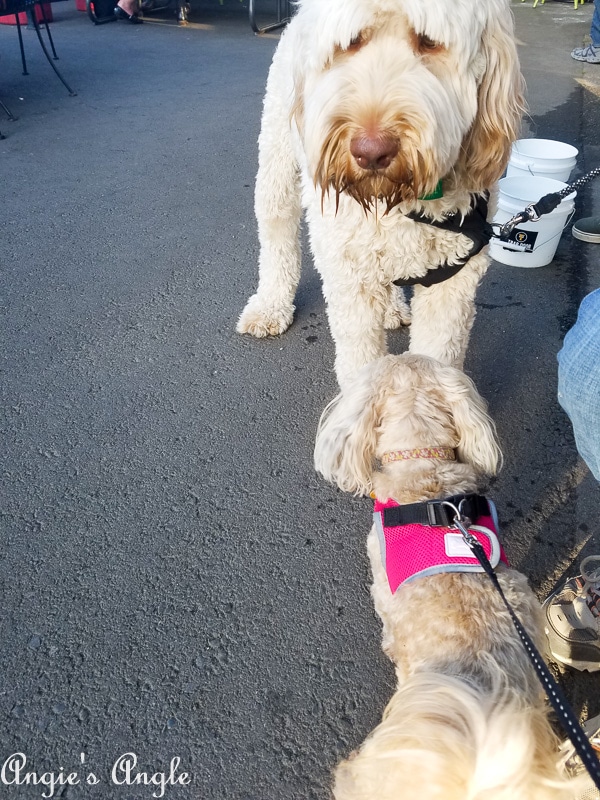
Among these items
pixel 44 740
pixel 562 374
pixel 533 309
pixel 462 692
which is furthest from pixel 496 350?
pixel 44 740

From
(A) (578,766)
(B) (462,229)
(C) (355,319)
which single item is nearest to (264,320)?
(C) (355,319)

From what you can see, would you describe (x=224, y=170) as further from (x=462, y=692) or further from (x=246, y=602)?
(x=462, y=692)

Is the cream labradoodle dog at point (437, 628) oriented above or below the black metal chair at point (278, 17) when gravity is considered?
below

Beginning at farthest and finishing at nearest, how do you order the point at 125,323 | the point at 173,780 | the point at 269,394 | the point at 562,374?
the point at 125,323 → the point at 269,394 → the point at 173,780 → the point at 562,374

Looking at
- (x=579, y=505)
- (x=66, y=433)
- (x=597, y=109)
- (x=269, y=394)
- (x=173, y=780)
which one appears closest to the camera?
(x=173, y=780)

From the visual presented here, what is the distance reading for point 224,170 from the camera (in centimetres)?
571

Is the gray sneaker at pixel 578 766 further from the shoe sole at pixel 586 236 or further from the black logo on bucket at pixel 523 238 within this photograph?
the shoe sole at pixel 586 236

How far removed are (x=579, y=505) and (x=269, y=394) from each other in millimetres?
1552

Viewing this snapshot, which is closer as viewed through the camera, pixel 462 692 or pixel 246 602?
pixel 462 692

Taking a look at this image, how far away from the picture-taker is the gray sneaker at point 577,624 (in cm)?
194

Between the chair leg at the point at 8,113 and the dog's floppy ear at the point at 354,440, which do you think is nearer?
the dog's floppy ear at the point at 354,440

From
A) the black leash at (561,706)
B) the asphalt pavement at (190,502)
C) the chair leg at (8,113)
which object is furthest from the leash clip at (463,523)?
the chair leg at (8,113)

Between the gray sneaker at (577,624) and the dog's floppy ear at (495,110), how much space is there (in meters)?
1.42

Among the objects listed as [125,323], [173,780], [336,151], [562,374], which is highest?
[336,151]
